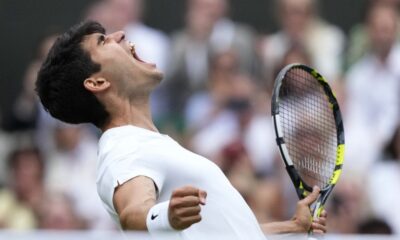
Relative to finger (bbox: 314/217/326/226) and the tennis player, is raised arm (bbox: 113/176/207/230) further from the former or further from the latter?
finger (bbox: 314/217/326/226)

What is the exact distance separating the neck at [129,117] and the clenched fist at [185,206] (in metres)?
1.19

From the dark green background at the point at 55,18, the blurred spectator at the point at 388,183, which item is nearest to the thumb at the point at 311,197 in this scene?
the blurred spectator at the point at 388,183

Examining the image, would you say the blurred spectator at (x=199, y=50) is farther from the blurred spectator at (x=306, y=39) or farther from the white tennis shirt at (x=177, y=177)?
the white tennis shirt at (x=177, y=177)

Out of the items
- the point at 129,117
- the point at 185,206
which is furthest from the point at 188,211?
the point at 129,117

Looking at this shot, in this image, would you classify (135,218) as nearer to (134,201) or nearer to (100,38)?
(134,201)

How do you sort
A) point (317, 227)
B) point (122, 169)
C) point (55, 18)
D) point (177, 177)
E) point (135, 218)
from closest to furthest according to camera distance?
point (135, 218) → point (122, 169) → point (177, 177) → point (317, 227) → point (55, 18)

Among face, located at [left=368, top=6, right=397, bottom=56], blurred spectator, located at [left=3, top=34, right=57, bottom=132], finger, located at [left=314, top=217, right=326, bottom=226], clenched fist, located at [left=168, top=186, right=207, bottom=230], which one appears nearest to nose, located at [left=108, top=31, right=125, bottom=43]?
finger, located at [left=314, top=217, right=326, bottom=226]

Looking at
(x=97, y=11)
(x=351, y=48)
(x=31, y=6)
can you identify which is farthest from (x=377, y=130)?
(x=31, y=6)

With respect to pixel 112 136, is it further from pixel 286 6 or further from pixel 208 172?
pixel 286 6

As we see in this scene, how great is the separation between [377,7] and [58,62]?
5.16 meters

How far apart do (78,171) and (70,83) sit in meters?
4.77

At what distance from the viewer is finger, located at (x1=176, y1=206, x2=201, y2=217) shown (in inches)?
157

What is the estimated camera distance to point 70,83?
525cm

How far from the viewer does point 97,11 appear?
407 inches
